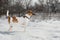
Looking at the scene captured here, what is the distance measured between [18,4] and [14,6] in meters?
0.36

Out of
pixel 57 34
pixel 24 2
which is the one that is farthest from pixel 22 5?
pixel 57 34

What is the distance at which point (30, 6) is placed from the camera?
17.5 meters

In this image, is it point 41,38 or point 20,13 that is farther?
point 20,13

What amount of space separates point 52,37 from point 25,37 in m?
0.99

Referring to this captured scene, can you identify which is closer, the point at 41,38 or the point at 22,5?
the point at 41,38

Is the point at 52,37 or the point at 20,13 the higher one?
the point at 52,37

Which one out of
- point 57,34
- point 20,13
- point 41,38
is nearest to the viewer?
point 41,38

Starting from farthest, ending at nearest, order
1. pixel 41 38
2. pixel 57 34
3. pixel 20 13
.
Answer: pixel 20 13 → pixel 57 34 → pixel 41 38

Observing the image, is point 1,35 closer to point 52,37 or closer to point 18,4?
point 52,37

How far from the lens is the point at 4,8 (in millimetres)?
17000

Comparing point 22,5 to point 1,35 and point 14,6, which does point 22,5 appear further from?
point 1,35

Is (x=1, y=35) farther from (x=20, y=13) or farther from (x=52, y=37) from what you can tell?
(x=20, y=13)

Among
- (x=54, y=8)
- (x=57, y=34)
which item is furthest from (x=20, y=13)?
(x=57, y=34)

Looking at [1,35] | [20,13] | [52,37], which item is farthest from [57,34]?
[20,13]
